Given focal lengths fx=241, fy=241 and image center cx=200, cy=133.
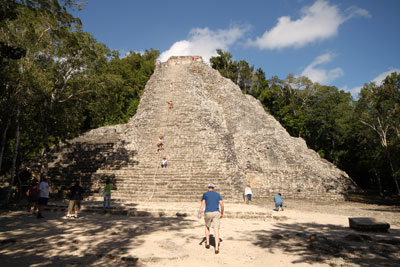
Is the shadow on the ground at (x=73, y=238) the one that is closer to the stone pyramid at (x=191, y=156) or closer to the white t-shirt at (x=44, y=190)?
the white t-shirt at (x=44, y=190)

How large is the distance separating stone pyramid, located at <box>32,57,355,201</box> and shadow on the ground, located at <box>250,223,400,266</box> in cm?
497

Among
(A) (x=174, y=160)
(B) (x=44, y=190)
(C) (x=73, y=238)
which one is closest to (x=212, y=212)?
(C) (x=73, y=238)

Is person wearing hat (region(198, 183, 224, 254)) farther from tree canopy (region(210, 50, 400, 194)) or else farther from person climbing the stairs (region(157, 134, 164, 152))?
tree canopy (region(210, 50, 400, 194))

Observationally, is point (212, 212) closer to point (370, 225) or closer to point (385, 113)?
point (370, 225)

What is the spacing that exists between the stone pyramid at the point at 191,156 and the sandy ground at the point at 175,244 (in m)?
4.08

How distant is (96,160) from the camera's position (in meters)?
14.9

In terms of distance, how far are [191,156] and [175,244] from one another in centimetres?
842

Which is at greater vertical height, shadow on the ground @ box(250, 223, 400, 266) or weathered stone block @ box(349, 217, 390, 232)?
weathered stone block @ box(349, 217, 390, 232)

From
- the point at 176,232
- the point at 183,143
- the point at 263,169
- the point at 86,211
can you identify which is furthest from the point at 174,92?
the point at 176,232

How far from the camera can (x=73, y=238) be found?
17.3 ft

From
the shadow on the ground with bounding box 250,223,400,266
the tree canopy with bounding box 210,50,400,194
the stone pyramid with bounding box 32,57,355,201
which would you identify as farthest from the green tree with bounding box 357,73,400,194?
the shadow on the ground with bounding box 250,223,400,266

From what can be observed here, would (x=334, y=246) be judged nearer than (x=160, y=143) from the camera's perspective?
Yes

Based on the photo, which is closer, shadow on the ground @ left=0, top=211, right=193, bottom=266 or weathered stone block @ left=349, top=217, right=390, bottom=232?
shadow on the ground @ left=0, top=211, right=193, bottom=266

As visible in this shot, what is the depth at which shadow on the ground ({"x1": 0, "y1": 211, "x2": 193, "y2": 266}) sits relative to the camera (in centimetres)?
406
